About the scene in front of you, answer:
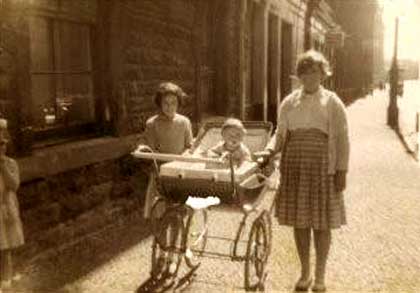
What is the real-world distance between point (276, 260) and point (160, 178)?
1.61m

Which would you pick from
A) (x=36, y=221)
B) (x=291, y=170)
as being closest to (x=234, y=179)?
(x=291, y=170)

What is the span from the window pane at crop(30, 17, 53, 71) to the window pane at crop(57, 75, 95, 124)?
0.39m

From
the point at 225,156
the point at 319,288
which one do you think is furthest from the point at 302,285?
the point at 225,156

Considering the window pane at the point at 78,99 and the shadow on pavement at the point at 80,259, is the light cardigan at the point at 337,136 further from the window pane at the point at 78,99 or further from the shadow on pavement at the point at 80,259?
the window pane at the point at 78,99

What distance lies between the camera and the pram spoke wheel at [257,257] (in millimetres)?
4912

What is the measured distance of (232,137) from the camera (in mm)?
5012

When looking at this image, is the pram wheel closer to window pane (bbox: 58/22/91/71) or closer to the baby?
the baby

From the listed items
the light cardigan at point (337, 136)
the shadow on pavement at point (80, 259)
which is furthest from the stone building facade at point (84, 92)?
the light cardigan at point (337, 136)

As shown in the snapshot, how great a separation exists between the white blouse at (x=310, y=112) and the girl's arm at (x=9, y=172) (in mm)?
2094

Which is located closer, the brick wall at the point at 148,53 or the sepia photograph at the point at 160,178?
the sepia photograph at the point at 160,178

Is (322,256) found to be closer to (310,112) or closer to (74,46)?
(310,112)

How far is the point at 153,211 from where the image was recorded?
5074 millimetres

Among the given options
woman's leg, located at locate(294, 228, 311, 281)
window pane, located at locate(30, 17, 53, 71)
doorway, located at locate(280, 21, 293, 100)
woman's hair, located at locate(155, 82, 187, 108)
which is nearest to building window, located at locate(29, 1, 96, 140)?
window pane, located at locate(30, 17, 53, 71)

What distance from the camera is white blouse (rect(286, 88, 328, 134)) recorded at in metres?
4.84
